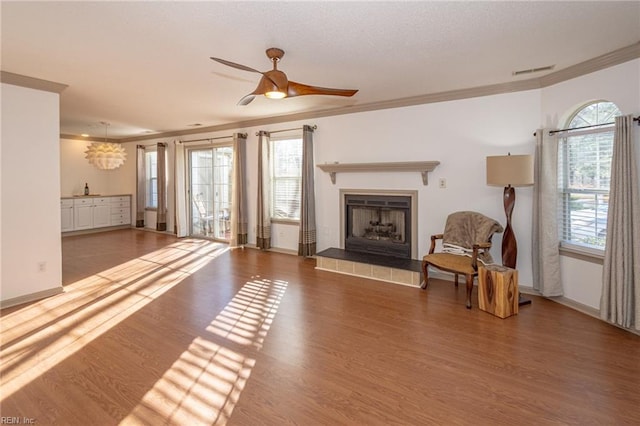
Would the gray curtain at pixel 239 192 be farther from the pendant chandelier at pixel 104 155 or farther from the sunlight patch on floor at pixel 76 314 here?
the pendant chandelier at pixel 104 155

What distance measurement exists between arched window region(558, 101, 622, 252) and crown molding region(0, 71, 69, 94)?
6091 mm

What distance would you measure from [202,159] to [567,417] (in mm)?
7649

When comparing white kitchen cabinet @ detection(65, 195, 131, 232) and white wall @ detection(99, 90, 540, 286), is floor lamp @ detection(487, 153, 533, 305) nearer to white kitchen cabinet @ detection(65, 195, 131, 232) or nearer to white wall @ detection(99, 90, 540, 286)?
white wall @ detection(99, 90, 540, 286)

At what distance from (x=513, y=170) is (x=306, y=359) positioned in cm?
295

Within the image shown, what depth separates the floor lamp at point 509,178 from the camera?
138 inches

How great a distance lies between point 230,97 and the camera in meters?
4.76

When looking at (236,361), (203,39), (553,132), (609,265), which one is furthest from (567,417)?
(203,39)

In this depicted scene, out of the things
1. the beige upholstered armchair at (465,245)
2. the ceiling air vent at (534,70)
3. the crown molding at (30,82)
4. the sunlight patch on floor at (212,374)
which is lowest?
the sunlight patch on floor at (212,374)

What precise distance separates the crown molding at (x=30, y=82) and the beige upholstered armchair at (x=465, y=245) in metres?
5.06

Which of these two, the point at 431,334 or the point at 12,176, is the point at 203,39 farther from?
the point at 431,334

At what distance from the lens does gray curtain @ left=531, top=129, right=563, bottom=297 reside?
3.70m

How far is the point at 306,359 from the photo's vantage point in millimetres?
2537

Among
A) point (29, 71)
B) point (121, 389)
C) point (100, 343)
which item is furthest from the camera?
point (29, 71)

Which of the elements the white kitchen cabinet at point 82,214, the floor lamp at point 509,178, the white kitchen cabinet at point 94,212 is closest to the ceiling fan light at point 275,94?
the floor lamp at point 509,178
